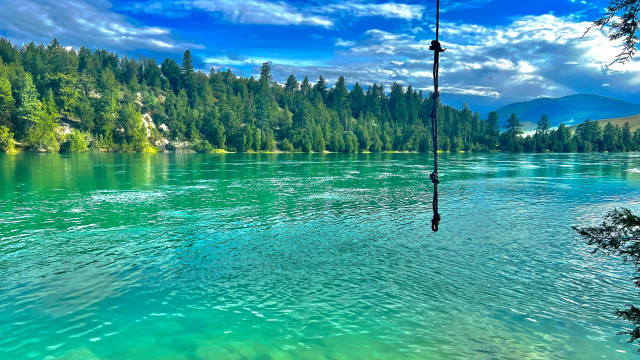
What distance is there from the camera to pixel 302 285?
17.8 metres

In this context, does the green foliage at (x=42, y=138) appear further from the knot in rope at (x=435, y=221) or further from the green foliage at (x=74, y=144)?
the knot in rope at (x=435, y=221)

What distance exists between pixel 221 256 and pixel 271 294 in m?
6.52

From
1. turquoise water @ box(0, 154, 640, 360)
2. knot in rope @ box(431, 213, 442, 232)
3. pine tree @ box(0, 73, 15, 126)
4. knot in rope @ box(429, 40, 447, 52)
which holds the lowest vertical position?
turquoise water @ box(0, 154, 640, 360)

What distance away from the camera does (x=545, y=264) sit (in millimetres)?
20984

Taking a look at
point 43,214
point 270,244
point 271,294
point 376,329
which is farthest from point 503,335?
point 43,214

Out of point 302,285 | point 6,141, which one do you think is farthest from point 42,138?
point 302,285

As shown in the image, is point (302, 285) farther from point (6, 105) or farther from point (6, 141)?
point (6, 105)

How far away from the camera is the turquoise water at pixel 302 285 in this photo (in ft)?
42.0

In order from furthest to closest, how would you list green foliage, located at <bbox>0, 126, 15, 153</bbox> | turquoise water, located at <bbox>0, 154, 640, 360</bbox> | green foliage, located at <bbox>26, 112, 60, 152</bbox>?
1. green foliage, located at <bbox>26, 112, 60, 152</bbox>
2. green foliage, located at <bbox>0, 126, 15, 153</bbox>
3. turquoise water, located at <bbox>0, 154, 640, 360</bbox>

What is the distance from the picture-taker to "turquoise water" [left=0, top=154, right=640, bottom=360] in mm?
12812

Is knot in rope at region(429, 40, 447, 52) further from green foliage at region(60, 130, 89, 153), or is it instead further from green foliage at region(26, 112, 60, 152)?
green foliage at region(60, 130, 89, 153)

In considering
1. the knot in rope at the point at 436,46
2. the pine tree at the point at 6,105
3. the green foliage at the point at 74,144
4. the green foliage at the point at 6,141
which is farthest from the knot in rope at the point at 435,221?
the pine tree at the point at 6,105


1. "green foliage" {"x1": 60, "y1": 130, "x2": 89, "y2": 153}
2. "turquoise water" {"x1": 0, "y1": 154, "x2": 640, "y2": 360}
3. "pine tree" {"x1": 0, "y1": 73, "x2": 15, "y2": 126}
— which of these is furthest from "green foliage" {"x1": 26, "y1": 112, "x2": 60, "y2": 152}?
"turquoise water" {"x1": 0, "y1": 154, "x2": 640, "y2": 360}

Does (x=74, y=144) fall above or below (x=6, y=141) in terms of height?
below
